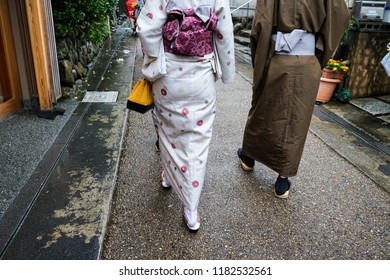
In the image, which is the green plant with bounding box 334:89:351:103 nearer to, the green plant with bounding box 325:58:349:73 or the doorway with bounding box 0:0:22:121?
the green plant with bounding box 325:58:349:73

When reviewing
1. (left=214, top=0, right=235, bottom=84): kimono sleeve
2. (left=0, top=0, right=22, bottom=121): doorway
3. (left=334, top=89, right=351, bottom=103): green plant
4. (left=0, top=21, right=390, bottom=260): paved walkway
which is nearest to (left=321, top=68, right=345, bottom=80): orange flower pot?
(left=334, top=89, right=351, bottom=103): green plant

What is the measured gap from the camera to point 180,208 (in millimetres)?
3088

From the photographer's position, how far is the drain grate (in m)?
5.75

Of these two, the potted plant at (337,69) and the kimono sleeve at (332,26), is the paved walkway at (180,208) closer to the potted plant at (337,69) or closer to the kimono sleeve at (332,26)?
the kimono sleeve at (332,26)

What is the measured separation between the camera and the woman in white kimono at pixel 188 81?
241 centimetres

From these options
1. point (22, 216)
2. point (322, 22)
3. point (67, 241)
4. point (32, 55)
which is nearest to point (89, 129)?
point (32, 55)

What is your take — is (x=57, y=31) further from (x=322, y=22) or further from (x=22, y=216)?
(x=322, y=22)

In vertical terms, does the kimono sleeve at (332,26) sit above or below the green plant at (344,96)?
above

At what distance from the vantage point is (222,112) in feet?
18.7

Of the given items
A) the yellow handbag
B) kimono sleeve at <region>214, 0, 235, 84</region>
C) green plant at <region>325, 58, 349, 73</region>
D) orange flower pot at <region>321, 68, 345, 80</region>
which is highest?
kimono sleeve at <region>214, 0, 235, 84</region>

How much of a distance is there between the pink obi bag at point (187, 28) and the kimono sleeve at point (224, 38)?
0.20 feet

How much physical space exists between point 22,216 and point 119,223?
76 centimetres

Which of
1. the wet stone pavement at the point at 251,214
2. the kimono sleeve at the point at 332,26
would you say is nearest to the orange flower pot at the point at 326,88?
the wet stone pavement at the point at 251,214

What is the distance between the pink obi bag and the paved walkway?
4.61 ft
